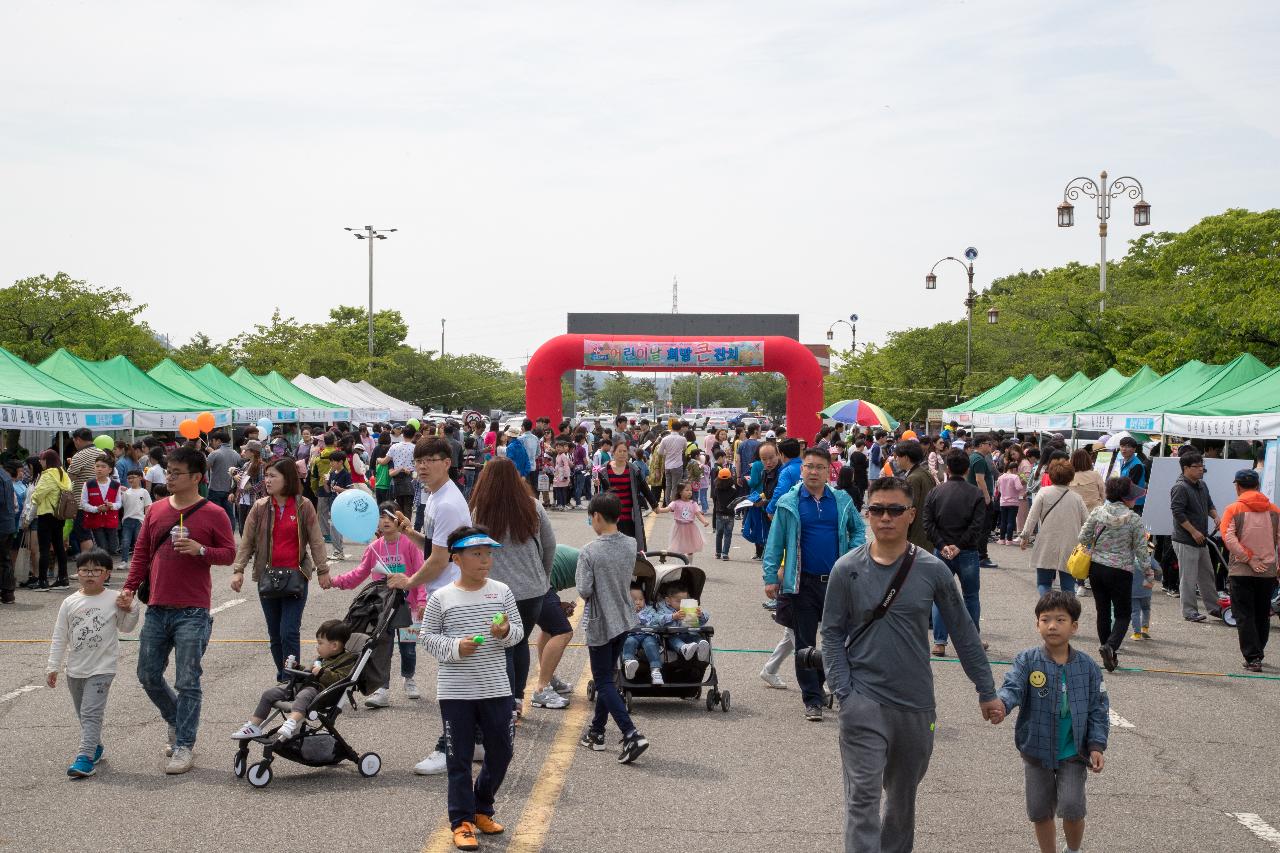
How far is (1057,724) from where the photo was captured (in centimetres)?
526

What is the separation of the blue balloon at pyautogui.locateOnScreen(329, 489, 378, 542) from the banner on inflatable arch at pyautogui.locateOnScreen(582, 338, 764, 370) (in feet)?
107

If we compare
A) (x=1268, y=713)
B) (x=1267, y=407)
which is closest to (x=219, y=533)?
(x=1268, y=713)

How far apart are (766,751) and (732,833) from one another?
5.19ft

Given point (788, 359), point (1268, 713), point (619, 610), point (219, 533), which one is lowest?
point (1268, 713)

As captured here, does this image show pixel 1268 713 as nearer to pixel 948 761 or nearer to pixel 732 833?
pixel 948 761

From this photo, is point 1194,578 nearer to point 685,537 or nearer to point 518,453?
point 685,537

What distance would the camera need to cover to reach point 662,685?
27.3 ft

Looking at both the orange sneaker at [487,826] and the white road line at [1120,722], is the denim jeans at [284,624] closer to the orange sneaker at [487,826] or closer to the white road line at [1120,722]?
the orange sneaker at [487,826]

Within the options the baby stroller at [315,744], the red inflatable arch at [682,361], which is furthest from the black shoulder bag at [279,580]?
the red inflatable arch at [682,361]

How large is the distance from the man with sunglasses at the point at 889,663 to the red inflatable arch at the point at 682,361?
108 ft

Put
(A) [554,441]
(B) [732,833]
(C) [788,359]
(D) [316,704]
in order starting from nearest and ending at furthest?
(B) [732,833], (D) [316,704], (A) [554,441], (C) [788,359]

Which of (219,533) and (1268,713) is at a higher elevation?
(219,533)

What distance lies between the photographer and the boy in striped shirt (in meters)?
5.53

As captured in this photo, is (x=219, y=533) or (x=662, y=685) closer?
(x=219, y=533)
